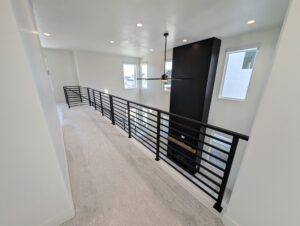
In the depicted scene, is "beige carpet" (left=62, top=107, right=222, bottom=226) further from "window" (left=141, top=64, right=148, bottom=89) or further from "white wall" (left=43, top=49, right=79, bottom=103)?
"window" (left=141, top=64, right=148, bottom=89)

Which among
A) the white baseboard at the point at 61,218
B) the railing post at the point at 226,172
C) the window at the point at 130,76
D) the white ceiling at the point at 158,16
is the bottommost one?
the white baseboard at the point at 61,218

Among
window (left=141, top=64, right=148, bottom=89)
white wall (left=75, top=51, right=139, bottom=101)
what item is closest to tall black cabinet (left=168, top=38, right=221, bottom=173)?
window (left=141, top=64, right=148, bottom=89)

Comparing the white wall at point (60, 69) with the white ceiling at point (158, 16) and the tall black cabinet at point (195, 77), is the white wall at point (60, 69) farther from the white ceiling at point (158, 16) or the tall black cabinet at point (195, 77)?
the tall black cabinet at point (195, 77)

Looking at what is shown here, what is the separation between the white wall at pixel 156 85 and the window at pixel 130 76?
810 mm

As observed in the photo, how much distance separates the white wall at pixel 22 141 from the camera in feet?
2.22

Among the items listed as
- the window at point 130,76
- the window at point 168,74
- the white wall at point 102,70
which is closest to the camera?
the window at point 168,74

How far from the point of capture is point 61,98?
631 cm

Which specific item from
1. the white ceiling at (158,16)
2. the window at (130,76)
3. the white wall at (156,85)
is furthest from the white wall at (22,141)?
the window at (130,76)

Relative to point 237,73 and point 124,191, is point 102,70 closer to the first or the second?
point 237,73

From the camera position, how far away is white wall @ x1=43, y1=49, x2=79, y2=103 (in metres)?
5.73

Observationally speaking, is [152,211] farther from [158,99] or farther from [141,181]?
[158,99]

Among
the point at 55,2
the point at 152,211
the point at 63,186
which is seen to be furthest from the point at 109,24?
the point at 152,211

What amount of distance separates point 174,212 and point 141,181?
0.54 metres

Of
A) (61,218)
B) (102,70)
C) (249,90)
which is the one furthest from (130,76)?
(61,218)
